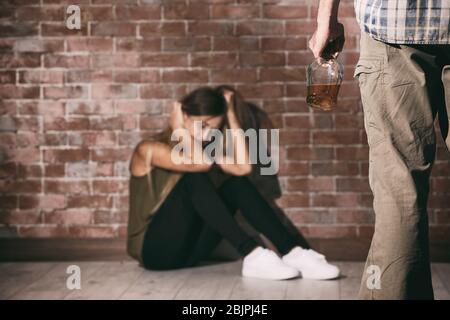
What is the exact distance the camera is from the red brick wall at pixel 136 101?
353 cm

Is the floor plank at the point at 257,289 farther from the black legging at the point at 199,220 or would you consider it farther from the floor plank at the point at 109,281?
the floor plank at the point at 109,281

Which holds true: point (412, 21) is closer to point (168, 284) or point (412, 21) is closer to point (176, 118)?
point (168, 284)

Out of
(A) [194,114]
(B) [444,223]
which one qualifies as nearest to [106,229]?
(A) [194,114]

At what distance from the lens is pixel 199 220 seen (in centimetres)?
334

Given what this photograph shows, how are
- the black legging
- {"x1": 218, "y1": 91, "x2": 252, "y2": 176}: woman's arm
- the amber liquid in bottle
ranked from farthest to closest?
{"x1": 218, "y1": 91, "x2": 252, "y2": 176}: woman's arm → the black legging → the amber liquid in bottle

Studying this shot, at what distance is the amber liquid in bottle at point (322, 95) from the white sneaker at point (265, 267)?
126 cm

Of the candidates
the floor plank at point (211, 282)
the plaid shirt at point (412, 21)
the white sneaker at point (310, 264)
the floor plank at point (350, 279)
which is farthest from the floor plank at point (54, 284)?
the plaid shirt at point (412, 21)

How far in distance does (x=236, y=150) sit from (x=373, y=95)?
1.97 m

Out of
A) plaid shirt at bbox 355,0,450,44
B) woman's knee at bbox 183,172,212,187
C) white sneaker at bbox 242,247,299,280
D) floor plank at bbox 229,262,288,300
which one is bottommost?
floor plank at bbox 229,262,288,300

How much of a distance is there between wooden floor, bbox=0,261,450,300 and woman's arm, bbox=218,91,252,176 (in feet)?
1.42

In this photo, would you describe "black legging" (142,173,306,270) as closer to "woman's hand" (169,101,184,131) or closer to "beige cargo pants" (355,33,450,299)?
"woman's hand" (169,101,184,131)

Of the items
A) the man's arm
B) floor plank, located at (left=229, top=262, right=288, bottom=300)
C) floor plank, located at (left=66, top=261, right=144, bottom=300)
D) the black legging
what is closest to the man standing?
the man's arm

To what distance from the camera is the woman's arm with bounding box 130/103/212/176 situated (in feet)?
10.9

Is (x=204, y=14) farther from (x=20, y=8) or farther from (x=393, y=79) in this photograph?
(x=393, y=79)
